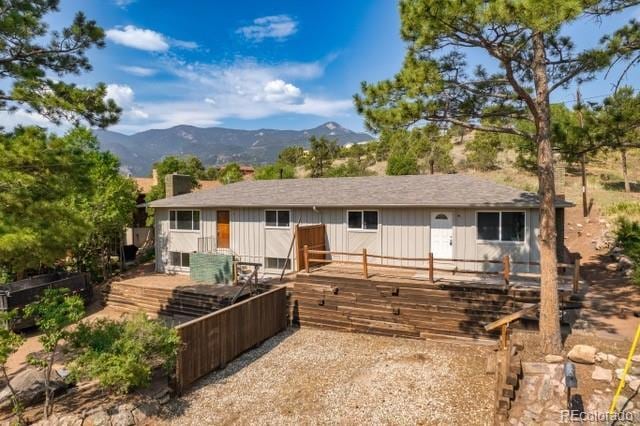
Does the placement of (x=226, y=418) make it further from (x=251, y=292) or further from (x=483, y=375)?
(x=251, y=292)

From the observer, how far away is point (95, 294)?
699 inches

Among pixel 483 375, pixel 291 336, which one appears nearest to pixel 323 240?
pixel 291 336

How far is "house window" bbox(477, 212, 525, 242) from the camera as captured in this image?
12.6 meters

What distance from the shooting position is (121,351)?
24.5 feet

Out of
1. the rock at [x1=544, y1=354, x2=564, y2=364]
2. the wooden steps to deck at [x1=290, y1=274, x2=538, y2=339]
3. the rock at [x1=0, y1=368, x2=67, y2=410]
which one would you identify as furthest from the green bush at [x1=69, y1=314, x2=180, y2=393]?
the rock at [x1=544, y1=354, x2=564, y2=364]

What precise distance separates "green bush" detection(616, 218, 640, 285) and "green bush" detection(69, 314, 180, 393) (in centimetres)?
1377

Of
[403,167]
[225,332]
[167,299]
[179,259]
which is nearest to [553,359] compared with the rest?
[225,332]

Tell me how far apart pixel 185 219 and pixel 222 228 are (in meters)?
2.34

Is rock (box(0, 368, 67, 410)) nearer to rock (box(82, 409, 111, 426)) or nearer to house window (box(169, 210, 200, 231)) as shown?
rock (box(82, 409, 111, 426))

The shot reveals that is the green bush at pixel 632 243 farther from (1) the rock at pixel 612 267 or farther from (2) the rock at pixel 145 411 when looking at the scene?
(2) the rock at pixel 145 411

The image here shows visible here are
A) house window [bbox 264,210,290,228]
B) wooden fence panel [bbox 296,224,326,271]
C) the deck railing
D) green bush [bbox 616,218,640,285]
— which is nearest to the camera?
the deck railing

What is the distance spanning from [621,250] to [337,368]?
13.7 meters

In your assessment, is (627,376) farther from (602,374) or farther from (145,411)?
(145,411)

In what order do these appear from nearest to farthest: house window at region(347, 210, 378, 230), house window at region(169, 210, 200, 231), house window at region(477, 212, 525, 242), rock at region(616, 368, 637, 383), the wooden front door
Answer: rock at region(616, 368, 637, 383) → house window at region(477, 212, 525, 242) → house window at region(347, 210, 378, 230) → the wooden front door → house window at region(169, 210, 200, 231)
